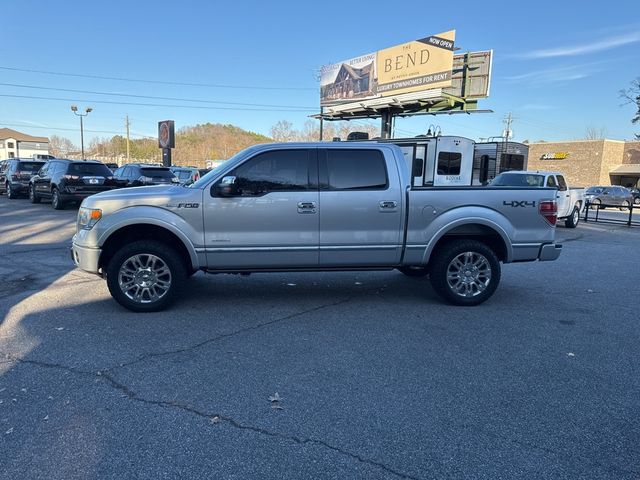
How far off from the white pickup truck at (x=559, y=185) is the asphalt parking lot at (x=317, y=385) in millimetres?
9087

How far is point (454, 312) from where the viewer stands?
5.71 metres

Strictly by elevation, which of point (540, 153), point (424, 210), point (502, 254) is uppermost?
point (540, 153)

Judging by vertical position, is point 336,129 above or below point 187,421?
above

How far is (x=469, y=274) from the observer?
19.5ft

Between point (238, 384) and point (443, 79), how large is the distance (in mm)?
28480

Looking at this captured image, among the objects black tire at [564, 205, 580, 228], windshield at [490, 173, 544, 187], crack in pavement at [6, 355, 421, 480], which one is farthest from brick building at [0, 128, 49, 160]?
crack in pavement at [6, 355, 421, 480]

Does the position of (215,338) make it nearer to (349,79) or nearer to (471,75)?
(471,75)

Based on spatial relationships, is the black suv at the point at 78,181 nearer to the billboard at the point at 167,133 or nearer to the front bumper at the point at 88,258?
the front bumper at the point at 88,258

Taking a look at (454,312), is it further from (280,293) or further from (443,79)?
(443,79)

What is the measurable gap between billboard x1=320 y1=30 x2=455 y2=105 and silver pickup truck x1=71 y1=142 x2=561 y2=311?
986 inches

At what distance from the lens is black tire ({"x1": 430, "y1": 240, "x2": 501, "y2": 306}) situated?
5879mm

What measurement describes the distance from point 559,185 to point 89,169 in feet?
51.7

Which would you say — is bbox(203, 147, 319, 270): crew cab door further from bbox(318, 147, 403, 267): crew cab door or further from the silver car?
the silver car

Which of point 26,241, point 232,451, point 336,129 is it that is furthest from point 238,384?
point 336,129
